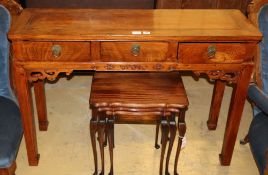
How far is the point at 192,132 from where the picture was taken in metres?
2.44

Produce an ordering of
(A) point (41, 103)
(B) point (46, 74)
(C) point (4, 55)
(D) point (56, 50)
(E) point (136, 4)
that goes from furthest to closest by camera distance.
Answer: (E) point (136, 4) → (A) point (41, 103) → (C) point (4, 55) → (B) point (46, 74) → (D) point (56, 50)

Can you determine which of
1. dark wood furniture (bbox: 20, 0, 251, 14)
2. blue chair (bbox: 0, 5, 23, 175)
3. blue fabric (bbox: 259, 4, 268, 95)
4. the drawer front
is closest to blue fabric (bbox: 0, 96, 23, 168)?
blue chair (bbox: 0, 5, 23, 175)

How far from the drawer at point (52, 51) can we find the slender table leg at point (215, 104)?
0.98 metres

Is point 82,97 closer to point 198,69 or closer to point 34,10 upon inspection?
point 34,10

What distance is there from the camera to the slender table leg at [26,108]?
1.75m

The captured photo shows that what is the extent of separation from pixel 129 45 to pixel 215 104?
93 cm

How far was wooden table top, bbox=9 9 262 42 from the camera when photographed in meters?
1.65

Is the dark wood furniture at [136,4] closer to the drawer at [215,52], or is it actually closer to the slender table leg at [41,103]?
the slender table leg at [41,103]

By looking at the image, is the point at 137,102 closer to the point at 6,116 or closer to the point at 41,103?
the point at 6,116

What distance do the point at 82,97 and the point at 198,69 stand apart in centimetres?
128

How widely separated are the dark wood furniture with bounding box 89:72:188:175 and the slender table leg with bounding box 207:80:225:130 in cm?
44

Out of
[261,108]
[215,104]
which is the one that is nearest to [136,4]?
[215,104]

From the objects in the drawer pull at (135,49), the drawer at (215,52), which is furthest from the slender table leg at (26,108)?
the drawer at (215,52)

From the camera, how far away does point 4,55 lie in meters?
1.92
